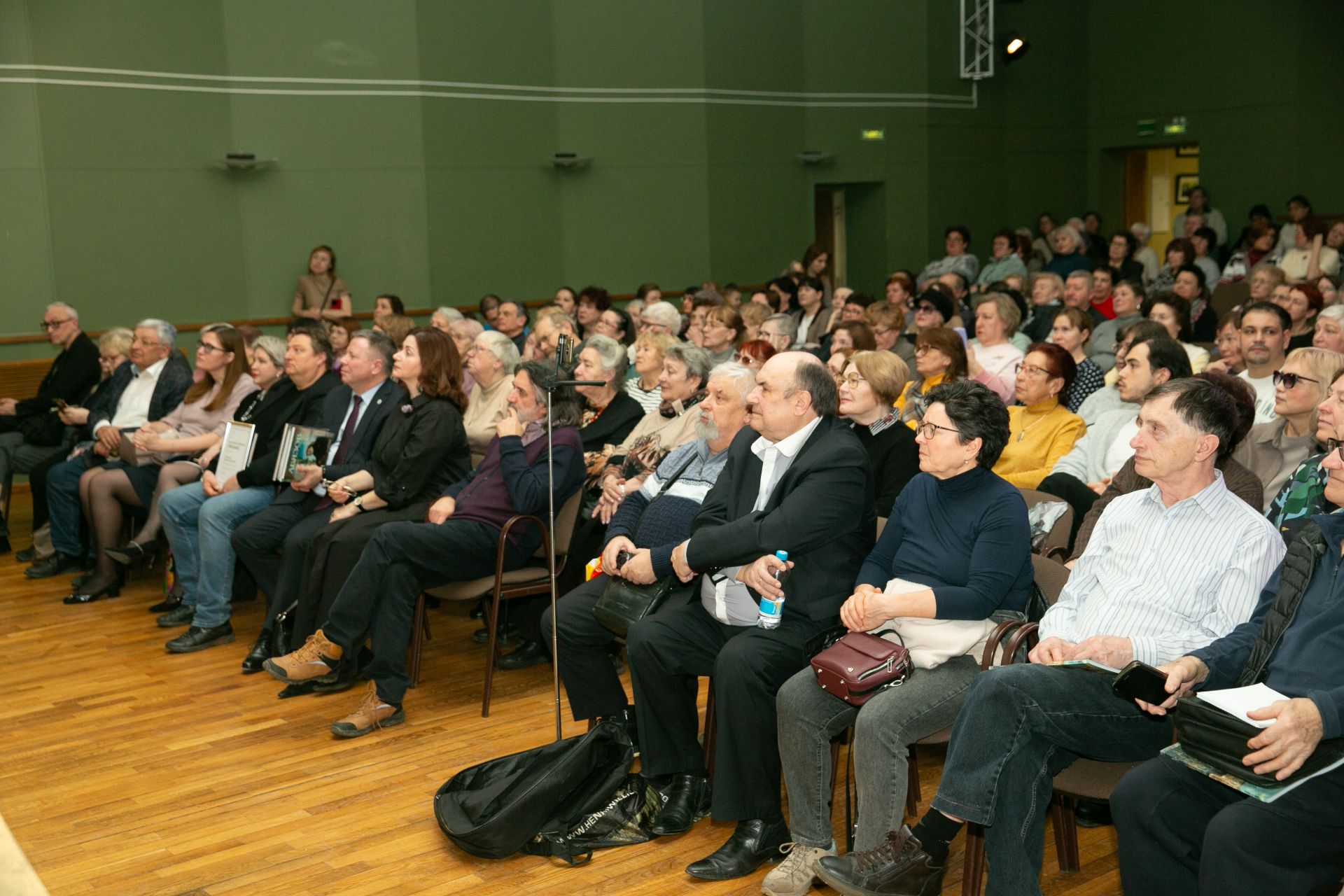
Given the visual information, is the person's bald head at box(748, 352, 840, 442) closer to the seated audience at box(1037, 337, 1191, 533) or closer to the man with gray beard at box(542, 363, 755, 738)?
the man with gray beard at box(542, 363, 755, 738)

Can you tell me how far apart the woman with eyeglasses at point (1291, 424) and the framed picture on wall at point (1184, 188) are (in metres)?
12.2

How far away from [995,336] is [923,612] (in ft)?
11.6

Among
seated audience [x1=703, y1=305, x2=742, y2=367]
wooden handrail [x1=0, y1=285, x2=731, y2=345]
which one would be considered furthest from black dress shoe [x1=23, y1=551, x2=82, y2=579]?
seated audience [x1=703, y1=305, x2=742, y2=367]

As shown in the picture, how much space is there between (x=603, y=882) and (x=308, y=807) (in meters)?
1.01

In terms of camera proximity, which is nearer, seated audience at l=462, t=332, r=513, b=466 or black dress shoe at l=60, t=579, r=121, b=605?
seated audience at l=462, t=332, r=513, b=466

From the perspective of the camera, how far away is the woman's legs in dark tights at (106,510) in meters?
5.88

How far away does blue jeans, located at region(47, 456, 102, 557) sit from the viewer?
6312mm

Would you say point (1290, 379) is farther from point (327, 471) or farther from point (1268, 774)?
point (327, 471)

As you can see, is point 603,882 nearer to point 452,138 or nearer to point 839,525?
point 839,525

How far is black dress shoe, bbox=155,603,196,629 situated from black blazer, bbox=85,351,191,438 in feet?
3.97

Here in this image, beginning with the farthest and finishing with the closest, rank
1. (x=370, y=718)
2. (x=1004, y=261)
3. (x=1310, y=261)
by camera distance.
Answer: (x=1004, y=261), (x=1310, y=261), (x=370, y=718)

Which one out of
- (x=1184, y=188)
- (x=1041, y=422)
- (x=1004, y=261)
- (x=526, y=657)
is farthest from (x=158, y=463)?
(x=1184, y=188)

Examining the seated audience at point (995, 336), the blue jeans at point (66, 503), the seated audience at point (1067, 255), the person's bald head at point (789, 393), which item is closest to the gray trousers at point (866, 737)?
the person's bald head at point (789, 393)

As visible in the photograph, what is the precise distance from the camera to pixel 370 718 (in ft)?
13.5
